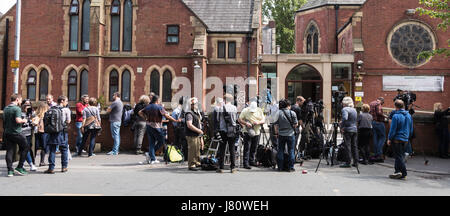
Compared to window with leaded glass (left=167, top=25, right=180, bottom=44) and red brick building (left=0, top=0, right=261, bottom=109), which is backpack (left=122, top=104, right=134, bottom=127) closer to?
red brick building (left=0, top=0, right=261, bottom=109)

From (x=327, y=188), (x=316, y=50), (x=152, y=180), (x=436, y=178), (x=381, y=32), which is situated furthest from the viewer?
(x=316, y=50)

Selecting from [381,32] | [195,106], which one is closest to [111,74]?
[195,106]

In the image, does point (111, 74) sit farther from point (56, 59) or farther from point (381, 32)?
point (381, 32)

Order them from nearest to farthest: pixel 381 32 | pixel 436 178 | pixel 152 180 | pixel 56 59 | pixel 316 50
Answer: pixel 152 180, pixel 436 178, pixel 56 59, pixel 381 32, pixel 316 50

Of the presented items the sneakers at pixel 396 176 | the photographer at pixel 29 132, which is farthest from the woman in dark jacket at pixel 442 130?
the photographer at pixel 29 132

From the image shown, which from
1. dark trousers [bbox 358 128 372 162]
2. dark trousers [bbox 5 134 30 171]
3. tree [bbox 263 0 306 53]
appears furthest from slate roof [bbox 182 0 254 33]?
tree [bbox 263 0 306 53]

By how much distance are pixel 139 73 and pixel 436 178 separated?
1884cm

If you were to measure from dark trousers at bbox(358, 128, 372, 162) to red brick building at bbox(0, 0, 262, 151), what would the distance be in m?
14.2

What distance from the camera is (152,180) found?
26.6 feet

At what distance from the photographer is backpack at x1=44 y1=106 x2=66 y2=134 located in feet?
28.8

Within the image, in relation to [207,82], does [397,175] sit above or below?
A: below

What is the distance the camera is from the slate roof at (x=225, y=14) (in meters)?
25.3

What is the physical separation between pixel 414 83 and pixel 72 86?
23.0 m

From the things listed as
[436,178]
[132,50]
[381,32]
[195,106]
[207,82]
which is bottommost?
[436,178]
